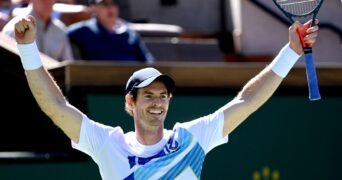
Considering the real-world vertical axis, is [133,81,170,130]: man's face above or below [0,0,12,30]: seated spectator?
above

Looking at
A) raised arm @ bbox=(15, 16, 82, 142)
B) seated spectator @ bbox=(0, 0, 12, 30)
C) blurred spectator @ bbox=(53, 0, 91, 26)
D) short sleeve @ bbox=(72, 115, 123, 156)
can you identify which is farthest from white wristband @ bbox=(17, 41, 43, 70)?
blurred spectator @ bbox=(53, 0, 91, 26)

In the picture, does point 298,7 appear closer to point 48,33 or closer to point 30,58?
point 30,58

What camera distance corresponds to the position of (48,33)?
8.45m

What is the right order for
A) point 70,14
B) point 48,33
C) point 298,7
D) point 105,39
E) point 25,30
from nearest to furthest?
1. point 25,30
2. point 298,7
3. point 48,33
4. point 105,39
5. point 70,14

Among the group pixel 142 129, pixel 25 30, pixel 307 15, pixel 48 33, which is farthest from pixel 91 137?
pixel 48 33

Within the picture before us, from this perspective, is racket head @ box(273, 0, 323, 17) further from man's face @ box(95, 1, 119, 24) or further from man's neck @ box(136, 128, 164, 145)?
man's face @ box(95, 1, 119, 24)

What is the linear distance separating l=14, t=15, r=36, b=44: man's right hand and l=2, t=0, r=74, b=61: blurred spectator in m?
3.40

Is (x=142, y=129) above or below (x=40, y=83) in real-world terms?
below

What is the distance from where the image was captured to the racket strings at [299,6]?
5293 mm

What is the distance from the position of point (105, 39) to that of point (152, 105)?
12.2 ft

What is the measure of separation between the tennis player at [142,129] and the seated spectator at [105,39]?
11.6 feet

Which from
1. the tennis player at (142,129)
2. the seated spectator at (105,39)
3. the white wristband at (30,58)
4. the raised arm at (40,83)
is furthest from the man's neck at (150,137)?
the seated spectator at (105,39)

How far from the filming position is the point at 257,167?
847 cm

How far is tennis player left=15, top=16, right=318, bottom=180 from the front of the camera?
5.02 meters
